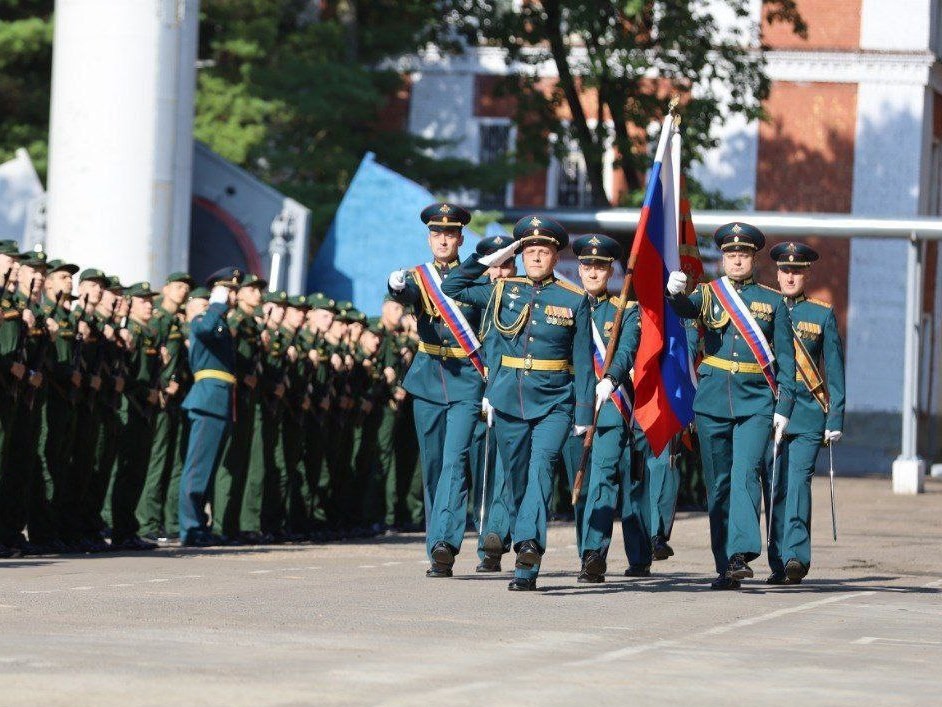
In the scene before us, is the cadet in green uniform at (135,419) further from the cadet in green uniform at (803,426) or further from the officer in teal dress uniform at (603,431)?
the cadet in green uniform at (803,426)

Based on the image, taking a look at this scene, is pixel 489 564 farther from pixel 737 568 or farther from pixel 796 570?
pixel 796 570

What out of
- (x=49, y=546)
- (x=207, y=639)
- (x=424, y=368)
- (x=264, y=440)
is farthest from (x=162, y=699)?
(x=264, y=440)

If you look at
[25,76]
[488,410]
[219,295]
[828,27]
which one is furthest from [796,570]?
[828,27]

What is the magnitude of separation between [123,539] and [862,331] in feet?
99.6

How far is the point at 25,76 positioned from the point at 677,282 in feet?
77.9

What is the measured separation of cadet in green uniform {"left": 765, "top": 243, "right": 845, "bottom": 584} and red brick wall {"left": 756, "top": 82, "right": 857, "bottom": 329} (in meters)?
30.7

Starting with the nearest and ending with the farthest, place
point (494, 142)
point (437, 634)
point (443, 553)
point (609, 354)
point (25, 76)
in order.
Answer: point (437, 634)
point (609, 354)
point (443, 553)
point (25, 76)
point (494, 142)

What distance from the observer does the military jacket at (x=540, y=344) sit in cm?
1169

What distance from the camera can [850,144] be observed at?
43.4m

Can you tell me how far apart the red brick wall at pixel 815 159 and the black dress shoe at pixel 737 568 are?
31.6m

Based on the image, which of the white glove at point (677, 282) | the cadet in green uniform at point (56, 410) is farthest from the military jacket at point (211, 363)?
the white glove at point (677, 282)

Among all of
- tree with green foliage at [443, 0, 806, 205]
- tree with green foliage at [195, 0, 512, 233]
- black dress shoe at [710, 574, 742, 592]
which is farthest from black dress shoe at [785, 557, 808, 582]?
tree with green foliage at [195, 0, 512, 233]

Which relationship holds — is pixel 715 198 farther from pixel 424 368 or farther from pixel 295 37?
pixel 424 368

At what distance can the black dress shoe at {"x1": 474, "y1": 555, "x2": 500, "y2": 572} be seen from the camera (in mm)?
12438
